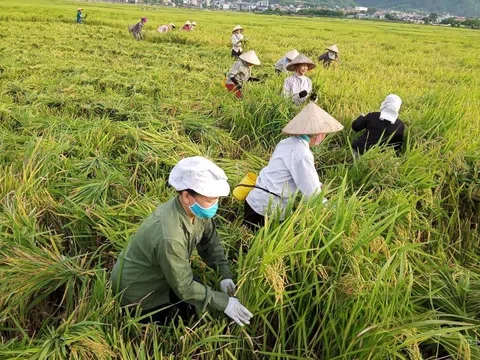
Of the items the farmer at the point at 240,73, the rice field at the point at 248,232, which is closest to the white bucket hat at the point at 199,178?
the rice field at the point at 248,232

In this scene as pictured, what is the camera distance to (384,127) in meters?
3.50

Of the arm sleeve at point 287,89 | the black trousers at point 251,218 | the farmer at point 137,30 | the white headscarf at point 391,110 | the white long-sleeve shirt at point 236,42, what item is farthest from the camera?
the farmer at point 137,30

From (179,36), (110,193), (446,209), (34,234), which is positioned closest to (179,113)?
(110,193)

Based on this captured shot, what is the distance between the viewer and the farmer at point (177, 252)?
1664mm

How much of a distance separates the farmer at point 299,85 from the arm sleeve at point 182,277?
320 cm

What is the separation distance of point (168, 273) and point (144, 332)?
14.3 inches

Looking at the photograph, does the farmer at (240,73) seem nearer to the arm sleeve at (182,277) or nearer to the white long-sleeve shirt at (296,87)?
the white long-sleeve shirt at (296,87)

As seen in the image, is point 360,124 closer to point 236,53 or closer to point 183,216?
point 183,216

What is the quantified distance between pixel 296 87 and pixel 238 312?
3489 millimetres

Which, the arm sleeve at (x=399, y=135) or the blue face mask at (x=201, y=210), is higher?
the blue face mask at (x=201, y=210)

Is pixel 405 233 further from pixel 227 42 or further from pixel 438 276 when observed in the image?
pixel 227 42

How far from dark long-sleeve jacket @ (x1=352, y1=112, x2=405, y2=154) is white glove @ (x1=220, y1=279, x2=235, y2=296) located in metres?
1.98

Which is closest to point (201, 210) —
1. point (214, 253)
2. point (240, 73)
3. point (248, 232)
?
point (214, 253)

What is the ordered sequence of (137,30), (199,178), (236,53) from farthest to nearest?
(137,30) → (236,53) → (199,178)
